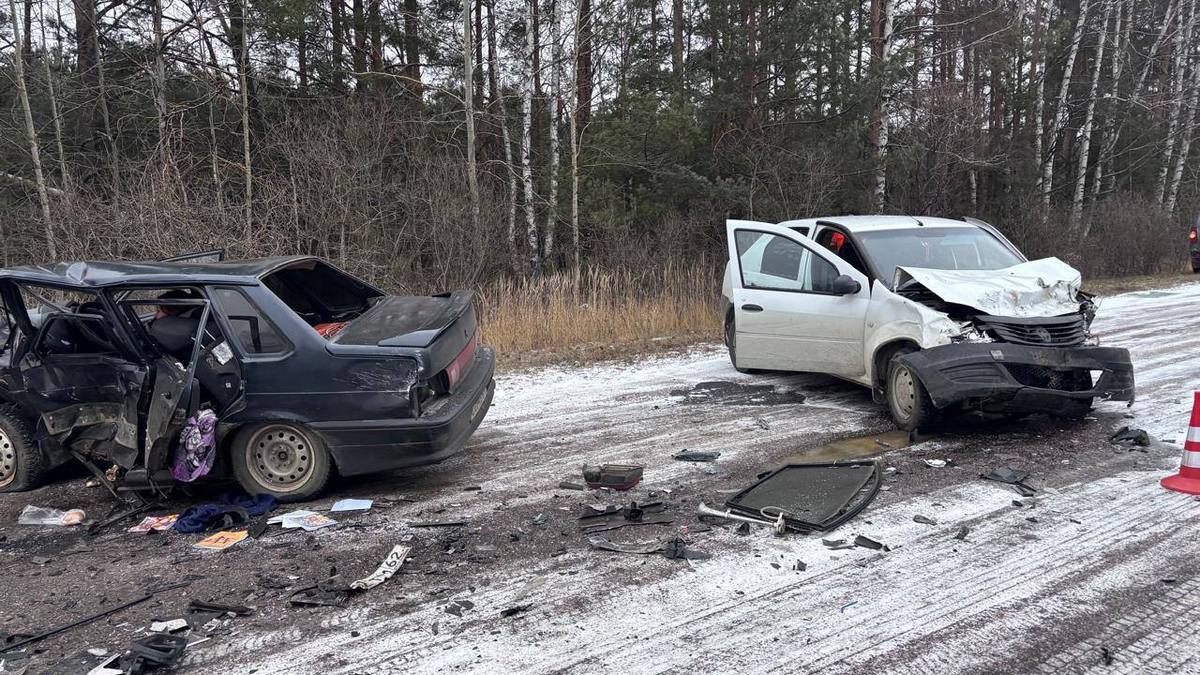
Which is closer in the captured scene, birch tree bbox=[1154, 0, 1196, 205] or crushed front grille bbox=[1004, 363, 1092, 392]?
crushed front grille bbox=[1004, 363, 1092, 392]

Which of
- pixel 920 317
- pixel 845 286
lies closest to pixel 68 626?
pixel 920 317

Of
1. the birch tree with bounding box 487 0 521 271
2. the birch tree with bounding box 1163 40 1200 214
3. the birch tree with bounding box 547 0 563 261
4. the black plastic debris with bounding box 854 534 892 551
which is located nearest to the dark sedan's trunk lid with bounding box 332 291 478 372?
the black plastic debris with bounding box 854 534 892 551

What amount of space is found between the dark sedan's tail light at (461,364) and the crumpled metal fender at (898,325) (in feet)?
10.8

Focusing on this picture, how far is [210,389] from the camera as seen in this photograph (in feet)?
15.6

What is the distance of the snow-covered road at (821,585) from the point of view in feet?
9.93

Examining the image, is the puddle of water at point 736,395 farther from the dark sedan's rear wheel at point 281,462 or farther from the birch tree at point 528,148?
the birch tree at point 528,148

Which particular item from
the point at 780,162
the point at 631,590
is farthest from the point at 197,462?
the point at 780,162

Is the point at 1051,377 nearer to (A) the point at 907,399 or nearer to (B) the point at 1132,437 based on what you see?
(B) the point at 1132,437

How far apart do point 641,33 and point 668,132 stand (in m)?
3.12

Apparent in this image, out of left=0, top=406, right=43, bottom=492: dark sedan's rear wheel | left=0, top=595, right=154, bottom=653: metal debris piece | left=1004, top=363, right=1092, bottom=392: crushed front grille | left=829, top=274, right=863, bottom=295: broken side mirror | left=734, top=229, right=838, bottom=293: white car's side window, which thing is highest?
left=734, top=229, right=838, bottom=293: white car's side window

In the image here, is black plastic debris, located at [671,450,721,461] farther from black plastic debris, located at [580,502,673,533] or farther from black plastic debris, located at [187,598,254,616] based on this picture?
black plastic debris, located at [187,598,254,616]

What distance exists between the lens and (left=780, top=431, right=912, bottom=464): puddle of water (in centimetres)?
550

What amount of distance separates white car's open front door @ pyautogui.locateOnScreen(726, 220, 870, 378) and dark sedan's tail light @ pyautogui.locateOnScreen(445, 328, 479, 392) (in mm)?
2889

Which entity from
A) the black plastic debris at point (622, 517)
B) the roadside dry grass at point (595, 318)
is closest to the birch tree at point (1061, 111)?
the roadside dry grass at point (595, 318)
